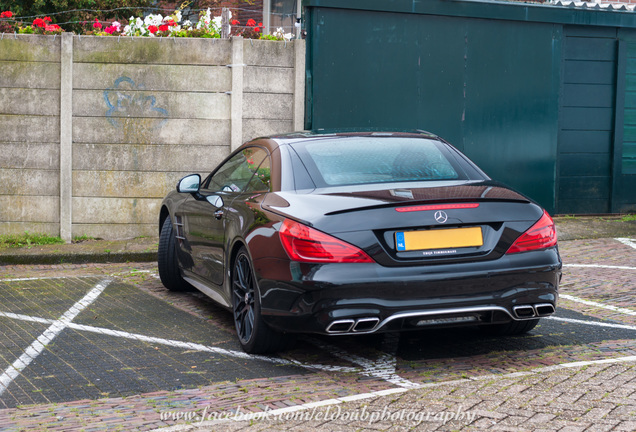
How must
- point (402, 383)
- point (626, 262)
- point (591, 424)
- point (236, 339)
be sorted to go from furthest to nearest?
point (626, 262)
point (236, 339)
point (402, 383)
point (591, 424)

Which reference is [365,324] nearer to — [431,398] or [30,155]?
[431,398]

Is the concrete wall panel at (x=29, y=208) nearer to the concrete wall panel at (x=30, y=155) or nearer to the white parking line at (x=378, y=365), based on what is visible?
the concrete wall panel at (x=30, y=155)

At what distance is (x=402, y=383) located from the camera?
4.62 m

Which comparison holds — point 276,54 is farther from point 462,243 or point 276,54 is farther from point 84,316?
point 462,243

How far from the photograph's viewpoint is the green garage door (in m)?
12.6

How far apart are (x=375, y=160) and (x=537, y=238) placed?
1.18 meters

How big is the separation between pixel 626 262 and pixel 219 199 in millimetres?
4994

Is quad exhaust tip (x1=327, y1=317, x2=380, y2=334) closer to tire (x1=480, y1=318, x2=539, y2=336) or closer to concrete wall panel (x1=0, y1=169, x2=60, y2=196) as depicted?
tire (x1=480, y1=318, x2=539, y2=336)

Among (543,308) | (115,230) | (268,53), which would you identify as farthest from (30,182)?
(543,308)

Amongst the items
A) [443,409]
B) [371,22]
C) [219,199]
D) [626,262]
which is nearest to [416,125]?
[371,22]

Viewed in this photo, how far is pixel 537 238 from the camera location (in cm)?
499

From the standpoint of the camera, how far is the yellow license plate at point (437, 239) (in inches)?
186

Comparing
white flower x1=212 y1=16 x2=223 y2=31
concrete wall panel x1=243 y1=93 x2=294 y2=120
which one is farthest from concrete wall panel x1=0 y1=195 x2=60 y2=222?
white flower x1=212 y1=16 x2=223 y2=31

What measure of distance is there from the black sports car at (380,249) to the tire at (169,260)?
6.99ft
